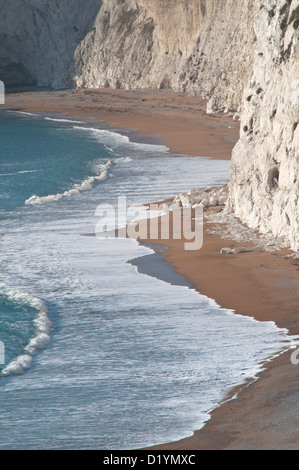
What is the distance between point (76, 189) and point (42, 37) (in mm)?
61480

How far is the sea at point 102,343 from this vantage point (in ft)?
30.2

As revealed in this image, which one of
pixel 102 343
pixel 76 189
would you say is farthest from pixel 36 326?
pixel 76 189

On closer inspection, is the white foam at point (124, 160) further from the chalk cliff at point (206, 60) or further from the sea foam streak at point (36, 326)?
the sea foam streak at point (36, 326)

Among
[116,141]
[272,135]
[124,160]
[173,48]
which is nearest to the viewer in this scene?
[272,135]

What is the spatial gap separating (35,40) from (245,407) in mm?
82931

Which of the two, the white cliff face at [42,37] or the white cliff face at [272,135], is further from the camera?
the white cliff face at [42,37]

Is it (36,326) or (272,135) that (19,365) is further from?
(272,135)

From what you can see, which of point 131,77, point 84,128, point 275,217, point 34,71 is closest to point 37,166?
point 84,128

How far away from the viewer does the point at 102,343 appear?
40.1 ft

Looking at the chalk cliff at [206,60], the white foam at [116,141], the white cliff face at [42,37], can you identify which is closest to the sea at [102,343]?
the chalk cliff at [206,60]

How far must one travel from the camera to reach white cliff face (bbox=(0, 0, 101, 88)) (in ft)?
271

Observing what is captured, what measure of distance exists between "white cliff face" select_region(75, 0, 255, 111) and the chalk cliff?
11cm

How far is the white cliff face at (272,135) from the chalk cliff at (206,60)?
3cm
